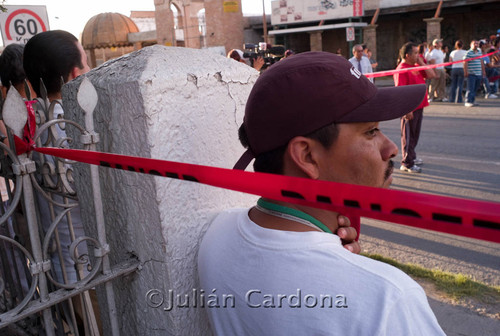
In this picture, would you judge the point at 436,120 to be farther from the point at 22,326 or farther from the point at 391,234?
the point at 22,326

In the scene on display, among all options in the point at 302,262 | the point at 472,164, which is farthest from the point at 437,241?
the point at 302,262

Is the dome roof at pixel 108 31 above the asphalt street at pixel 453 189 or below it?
above

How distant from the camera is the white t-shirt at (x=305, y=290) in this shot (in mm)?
921

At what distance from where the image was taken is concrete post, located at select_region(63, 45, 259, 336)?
1.44 m

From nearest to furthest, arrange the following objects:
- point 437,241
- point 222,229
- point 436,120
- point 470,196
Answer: point 222,229 < point 437,241 < point 470,196 < point 436,120

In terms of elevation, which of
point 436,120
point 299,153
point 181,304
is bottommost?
point 436,120

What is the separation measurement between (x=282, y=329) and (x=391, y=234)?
3.60 m

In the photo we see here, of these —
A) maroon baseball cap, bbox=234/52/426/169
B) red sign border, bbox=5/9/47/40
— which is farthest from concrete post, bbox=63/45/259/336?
red sign border, bbox=5/9/47/40

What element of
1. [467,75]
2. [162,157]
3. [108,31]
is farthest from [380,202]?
[108,31]

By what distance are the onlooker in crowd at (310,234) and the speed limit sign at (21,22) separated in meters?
6.39

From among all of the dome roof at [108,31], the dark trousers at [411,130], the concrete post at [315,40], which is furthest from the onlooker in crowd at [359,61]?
the dome roof at [108,31]

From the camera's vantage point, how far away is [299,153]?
47.5 inches

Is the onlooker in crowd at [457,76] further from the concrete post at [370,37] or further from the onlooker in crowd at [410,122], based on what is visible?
the concrete post at [370,37]

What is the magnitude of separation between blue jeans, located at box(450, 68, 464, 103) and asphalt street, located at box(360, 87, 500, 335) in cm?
165
